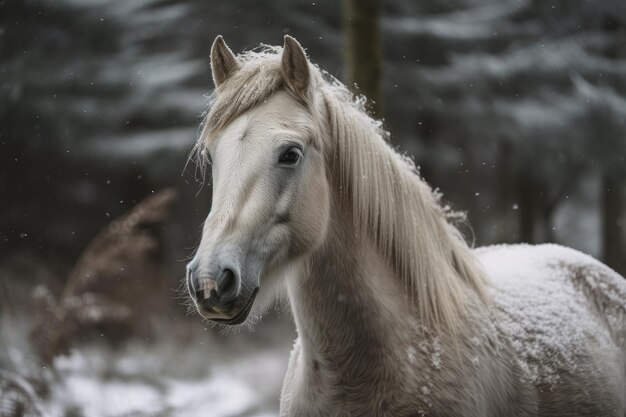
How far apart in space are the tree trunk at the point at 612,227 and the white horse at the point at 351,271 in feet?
19.3

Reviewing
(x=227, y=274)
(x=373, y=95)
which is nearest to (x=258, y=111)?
(x=227, y=274)

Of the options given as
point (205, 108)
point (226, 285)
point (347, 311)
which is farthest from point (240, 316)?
point (205, 108)

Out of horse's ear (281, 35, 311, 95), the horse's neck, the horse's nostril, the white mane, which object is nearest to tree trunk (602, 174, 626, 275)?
the white mane

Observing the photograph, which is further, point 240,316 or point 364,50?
point 364,50

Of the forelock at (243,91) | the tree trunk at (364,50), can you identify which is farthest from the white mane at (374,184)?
the tree trunk at (364,50)

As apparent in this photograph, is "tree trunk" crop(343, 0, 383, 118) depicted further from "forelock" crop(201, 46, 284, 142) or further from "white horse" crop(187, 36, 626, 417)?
"forelock" crop(201, 46, 284, 142)

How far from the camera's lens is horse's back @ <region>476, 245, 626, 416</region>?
272cm

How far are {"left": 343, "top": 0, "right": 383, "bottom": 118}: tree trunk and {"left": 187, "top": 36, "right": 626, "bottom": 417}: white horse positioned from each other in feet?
6.46

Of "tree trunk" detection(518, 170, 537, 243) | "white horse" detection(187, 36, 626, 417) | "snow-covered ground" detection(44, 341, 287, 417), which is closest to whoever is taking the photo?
"white horse" detection(187, 36, 626, 417)

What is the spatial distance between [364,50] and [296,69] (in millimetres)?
2521

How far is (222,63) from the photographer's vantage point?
2613mm

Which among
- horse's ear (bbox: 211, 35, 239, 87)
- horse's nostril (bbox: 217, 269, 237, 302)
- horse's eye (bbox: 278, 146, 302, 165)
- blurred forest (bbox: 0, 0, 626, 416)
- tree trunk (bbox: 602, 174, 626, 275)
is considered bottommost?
horse's nostril (bbox: 217, 269, 237, 302)

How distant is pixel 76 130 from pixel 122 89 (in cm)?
90

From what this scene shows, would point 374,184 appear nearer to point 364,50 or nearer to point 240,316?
point 240,316
